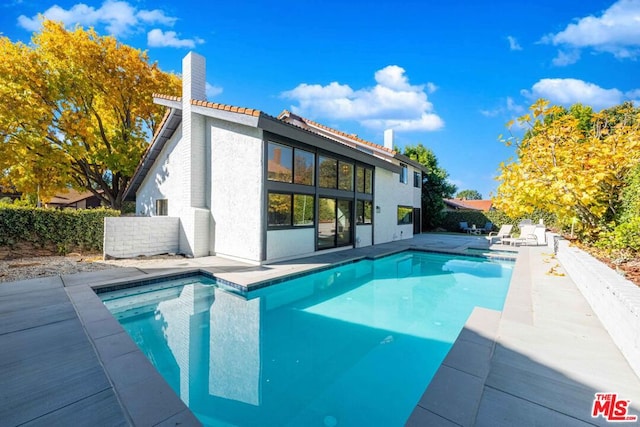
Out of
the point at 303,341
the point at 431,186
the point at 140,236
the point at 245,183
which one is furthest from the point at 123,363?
the point at 431,186

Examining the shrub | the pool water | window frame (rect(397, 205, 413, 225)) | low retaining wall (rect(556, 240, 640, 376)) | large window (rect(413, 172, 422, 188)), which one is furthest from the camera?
large window (rect(413, 172, 422, 188))

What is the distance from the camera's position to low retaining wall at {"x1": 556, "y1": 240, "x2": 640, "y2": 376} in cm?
338

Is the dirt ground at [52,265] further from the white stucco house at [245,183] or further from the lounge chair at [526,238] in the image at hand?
the lounge chair at [526,238]

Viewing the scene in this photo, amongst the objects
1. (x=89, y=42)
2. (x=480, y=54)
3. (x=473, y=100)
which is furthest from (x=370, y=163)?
(x=89, y=42)

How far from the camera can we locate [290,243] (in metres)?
10.9

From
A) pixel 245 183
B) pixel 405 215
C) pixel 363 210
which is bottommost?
pixel 405 215

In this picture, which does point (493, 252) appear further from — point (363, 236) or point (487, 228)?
point (487, 228)

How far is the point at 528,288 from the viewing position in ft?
22.8

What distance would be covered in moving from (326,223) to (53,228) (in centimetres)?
1102

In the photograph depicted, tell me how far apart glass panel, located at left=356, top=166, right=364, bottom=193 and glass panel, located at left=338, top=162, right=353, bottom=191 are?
59 centimetres

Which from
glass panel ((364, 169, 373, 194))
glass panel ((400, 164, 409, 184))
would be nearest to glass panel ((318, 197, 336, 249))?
glass panel ((364, 169, 373, 194))

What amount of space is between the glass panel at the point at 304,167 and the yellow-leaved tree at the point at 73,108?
12.5 meters

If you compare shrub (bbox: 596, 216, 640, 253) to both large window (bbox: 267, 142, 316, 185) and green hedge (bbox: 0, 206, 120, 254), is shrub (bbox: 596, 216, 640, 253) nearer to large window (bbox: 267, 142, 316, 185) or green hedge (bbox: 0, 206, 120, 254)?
large window (bbox: 267, 142, 316, 185)

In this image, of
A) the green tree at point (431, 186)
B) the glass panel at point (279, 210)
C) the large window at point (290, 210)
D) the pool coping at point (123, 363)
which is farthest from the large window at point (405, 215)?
the pool coping at point (123, 363)
